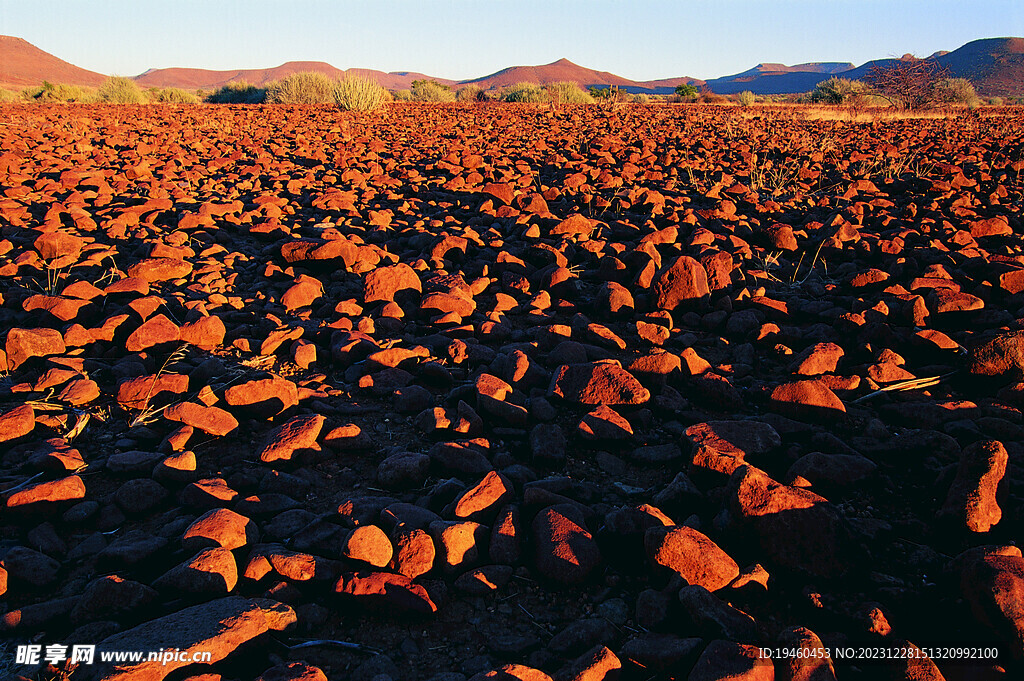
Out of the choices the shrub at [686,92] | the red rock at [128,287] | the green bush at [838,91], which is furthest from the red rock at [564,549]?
the shrub at [686,92]

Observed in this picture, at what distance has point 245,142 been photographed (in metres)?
8.91

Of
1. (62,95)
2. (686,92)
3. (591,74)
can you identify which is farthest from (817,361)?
(591,74)

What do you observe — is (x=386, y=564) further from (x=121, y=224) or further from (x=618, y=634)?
(x=121, y=224)

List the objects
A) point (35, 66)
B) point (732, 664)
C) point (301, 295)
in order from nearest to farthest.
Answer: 1. point (732, 664)
2. point (301, 295)
3. point (35, 66)

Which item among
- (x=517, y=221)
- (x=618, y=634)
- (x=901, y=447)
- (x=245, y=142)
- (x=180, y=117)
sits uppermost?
(x=180, y=117)

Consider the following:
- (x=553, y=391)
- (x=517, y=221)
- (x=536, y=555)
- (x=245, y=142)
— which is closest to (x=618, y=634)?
(x=536, y=555)

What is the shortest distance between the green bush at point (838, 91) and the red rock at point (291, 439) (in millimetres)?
21804

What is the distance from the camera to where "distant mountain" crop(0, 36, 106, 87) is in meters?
66.3

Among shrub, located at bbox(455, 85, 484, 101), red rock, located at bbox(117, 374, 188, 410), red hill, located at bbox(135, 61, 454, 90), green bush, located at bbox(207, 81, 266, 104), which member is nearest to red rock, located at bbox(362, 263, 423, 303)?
red rock, located at bbox(117, 374, 188, 410)

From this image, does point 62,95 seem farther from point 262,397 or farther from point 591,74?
point 591,74

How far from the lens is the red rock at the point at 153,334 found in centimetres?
279

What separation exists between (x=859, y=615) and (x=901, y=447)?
855 millimetres

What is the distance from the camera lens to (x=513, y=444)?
228cm

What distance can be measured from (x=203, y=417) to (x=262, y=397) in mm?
220
